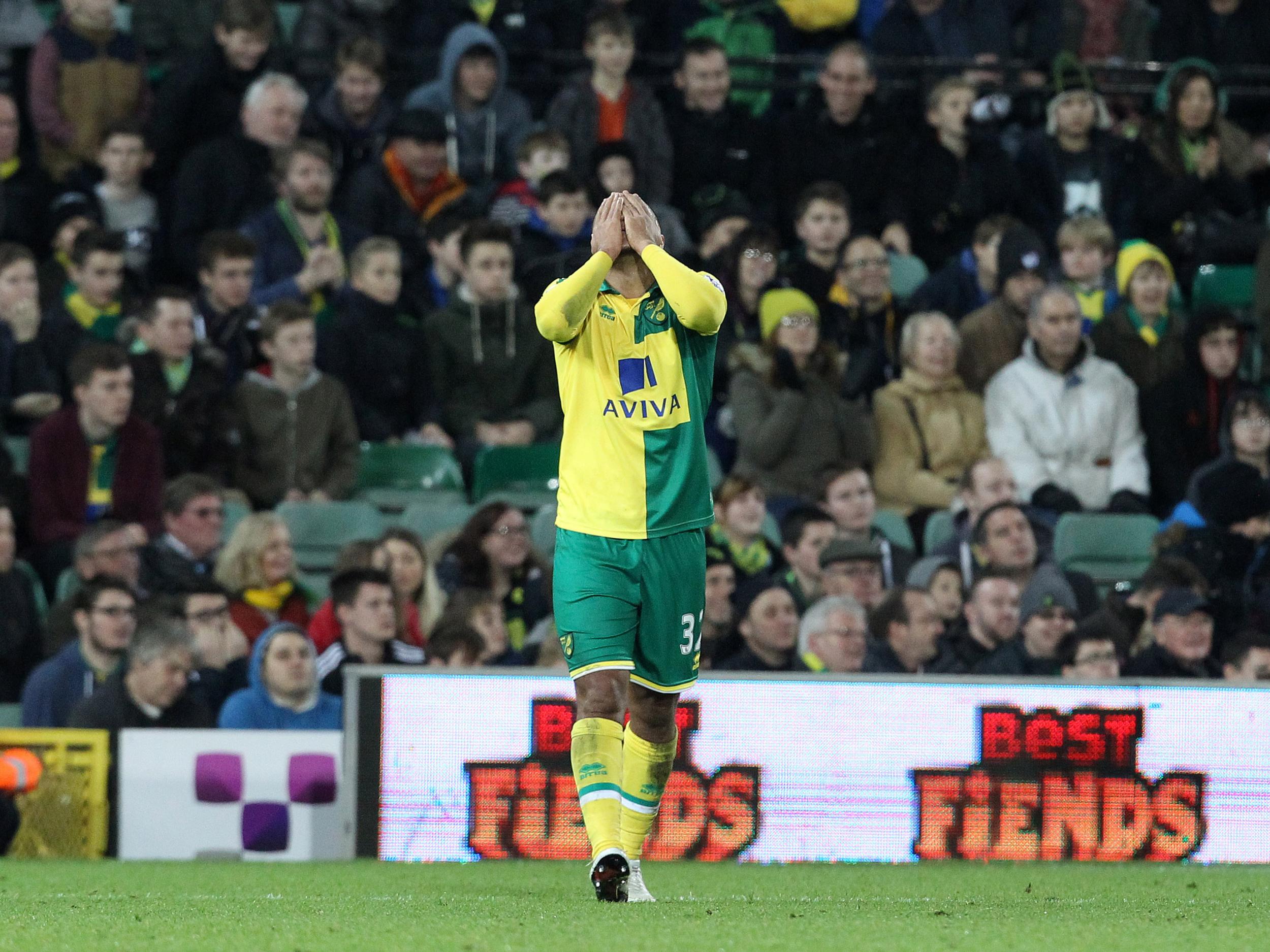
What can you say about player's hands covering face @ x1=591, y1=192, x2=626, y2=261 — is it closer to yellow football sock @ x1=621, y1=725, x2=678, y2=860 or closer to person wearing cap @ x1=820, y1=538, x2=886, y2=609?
yellow football sock @ x1=621, y1=725, x2=678, y2=860

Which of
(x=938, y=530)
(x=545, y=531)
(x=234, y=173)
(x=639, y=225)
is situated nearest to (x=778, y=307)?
(x=938, y=530)

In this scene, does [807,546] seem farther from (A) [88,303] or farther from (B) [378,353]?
(A) [88,303]

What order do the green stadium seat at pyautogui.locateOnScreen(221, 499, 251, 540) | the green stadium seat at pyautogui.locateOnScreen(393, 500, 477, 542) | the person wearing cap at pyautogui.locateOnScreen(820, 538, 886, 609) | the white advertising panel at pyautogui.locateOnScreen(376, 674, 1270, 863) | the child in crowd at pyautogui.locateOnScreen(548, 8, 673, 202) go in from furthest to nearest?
1. the child in crowd at pyautogui.locateOnScreen(548, 8, 673, 202)
2. the green stadium seat at pyautogui.locateOnScreen(393, 500, 477, 542)
3. the green stadium seat at pyautogui.locateOnScreen(221, 499, 251, 540)
4. the person wearing cap at pyautogui.locateOnScreen(820, 538, 886, 609)
5. the white advertising panel at pyautogui.locateOnScreen(376, 674, 1270, 863)

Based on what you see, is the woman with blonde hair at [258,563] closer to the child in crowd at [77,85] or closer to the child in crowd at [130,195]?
the child in crowd at [130,195]

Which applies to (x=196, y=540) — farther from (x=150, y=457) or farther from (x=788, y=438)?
(x=788, y=438)

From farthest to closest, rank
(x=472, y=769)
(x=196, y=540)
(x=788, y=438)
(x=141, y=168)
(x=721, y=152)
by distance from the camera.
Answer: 1. (x=721, y=152)
2. (x=141, y=168)
3. (x=788, y=438)
4. (x=196, y=540)
5. (x=472, y=769)

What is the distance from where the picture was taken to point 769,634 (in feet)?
32.6

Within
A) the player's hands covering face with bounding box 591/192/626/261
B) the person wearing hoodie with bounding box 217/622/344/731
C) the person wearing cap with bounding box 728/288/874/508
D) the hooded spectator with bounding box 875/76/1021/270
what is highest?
the hooded spectator with bounding box 875/76/1021/270

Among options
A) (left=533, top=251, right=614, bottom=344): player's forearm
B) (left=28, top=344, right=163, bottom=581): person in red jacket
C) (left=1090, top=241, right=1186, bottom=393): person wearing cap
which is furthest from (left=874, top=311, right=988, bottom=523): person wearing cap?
(left=533, top=251, right=614, bottom=344): player's forearm

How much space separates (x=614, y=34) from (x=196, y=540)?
468 centimetres

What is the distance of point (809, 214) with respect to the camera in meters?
13.0

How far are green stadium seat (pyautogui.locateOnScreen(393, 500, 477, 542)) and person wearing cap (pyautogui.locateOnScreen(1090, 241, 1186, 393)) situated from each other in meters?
4.04

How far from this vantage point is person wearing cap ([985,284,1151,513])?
12.3 meters

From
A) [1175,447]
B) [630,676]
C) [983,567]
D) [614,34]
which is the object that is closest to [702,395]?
[630,676]
